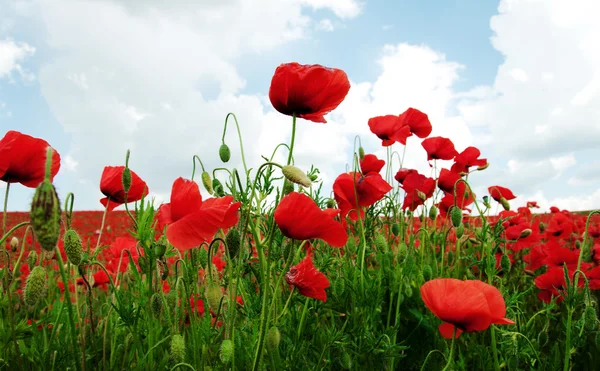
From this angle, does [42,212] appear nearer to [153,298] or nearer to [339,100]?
[153,298]

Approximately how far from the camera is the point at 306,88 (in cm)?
133

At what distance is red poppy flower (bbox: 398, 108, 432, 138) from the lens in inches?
112

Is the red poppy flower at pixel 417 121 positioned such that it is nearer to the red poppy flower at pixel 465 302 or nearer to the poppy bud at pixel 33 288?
the red poppy flower at pixel 465 302

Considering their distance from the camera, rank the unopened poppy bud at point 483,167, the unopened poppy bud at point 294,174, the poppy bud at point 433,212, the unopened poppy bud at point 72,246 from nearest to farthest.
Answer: the unopened poppy bud at point 294,174 → the unopened poppy bud at point 72,246 → the poppy bud at point 433,212 → the unopened poppy bud at point 483,167

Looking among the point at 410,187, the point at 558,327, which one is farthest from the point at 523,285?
the point at 410,187

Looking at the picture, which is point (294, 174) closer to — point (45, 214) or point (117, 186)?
point (45, 214)

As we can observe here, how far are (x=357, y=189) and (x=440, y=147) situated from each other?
4.16ft

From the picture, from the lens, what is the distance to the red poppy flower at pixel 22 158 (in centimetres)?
150

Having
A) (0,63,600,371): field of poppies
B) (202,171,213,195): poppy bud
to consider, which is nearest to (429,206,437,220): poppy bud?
(0,63,600,371): field of poppies

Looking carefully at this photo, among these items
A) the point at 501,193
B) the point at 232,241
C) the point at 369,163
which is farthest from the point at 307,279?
the point at 501,193

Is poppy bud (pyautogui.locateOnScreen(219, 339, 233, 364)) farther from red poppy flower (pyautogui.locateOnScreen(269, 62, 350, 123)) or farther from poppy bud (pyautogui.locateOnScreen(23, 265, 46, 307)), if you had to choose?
red poppy flower (pyautogui.locateOnScreen(269, 62, 350, 123))

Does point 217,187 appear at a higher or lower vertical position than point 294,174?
higher

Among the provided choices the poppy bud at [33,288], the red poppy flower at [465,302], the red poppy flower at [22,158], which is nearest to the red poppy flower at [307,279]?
the red poppy flower at [465,302]

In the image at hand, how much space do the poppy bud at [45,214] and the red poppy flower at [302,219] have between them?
48 centimetres
